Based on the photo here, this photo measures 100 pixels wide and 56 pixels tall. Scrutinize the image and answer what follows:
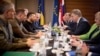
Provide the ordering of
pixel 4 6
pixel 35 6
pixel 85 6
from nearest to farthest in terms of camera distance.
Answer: pixel 4 6, pixel 85 6, pixel 35 6

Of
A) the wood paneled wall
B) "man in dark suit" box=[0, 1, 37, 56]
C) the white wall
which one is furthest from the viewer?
the white wall

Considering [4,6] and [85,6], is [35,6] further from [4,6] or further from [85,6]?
[4,6]

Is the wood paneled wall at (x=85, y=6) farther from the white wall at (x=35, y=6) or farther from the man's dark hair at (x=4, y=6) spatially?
the man's dark hair at (x=4, y=6)

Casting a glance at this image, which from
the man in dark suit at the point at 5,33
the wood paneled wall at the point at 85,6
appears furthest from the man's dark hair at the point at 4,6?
the wood paneled wall at the point at 85,6

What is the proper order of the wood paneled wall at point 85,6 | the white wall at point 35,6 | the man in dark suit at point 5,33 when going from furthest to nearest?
the white wall at point 35,6, the wood paneled wall at point 85,6, the man in dark suit at point 5,33

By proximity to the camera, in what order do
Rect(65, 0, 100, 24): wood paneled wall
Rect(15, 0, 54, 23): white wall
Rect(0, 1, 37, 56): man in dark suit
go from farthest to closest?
Rect(15, 0, 54, 23): white wall < Rect(65, 0, 100, 24): wood paneled wall < Rect(0, 1, 37, 56): man in dark suit

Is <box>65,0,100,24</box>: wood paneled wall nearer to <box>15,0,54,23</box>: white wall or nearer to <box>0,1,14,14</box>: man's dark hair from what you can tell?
<box>15,0,54,23</box>: white wall

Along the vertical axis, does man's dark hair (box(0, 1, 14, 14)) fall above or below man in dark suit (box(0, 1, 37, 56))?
above

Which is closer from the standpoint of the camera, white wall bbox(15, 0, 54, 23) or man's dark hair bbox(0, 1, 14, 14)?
man's dark hair bbox(0, 1, 14, 14)

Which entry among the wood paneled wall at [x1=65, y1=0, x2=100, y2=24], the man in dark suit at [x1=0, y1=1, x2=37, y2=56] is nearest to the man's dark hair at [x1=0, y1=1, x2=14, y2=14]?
the man in dark suit at [x1=0, y1=1, x2=37, y2=56]

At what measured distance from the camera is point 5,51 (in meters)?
2.29

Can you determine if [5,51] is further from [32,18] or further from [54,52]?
[32,18]

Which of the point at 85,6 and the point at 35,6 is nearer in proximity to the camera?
the point at 85,6

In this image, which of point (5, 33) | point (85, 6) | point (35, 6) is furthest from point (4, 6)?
point (85, 6)
